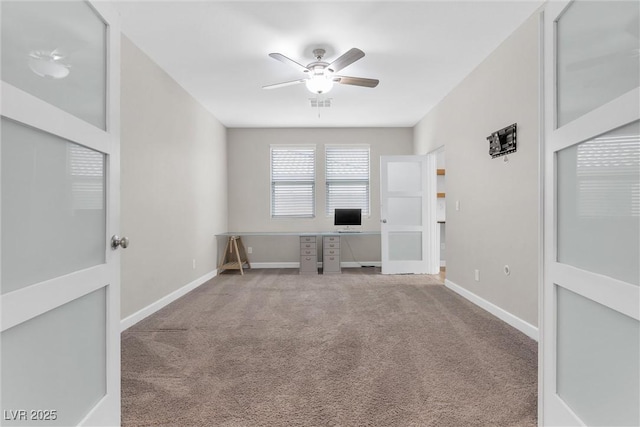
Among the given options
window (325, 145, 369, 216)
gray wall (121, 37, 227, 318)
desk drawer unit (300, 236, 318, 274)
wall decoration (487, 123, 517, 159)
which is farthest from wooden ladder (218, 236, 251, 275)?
wall decoration (487, 123, 517, 159)

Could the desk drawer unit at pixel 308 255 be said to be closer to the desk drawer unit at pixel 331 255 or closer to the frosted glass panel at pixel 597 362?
the desk drawer unit at pixel 331 255

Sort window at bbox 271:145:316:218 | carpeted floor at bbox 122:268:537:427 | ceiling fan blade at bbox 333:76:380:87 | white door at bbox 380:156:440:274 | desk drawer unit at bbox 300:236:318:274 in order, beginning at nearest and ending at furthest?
carpeted floor at bbox 122:268:537:427, ceiling fan blade at bbox 333:76:380:87, white door at bbox 380:156:440:274, desk drawer unit at bbox 300:236:318:274, window at bbox 271:145:316:218

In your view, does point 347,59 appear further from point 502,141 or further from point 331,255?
point 331,255

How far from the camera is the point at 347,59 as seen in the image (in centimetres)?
296

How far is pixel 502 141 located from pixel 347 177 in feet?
11.5

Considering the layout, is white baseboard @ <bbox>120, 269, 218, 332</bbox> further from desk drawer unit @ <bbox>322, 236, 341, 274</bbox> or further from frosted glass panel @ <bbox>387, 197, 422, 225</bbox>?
frosted glass panel @ <bbox>387, 197, 422, 225</bbox>

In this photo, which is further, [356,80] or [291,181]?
[291,181]

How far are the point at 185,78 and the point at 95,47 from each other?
2.85m

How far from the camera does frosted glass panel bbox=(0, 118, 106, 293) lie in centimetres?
92

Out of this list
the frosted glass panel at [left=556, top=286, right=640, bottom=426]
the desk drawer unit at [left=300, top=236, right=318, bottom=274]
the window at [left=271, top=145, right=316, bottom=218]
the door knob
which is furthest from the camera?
the window at [left=271, top=145, right=316, bottom=218]

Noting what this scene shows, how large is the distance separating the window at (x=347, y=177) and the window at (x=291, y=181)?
35cm

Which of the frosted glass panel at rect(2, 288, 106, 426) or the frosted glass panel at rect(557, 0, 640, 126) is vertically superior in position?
the frosted glass panel at rect(557, 0, 640, 126)

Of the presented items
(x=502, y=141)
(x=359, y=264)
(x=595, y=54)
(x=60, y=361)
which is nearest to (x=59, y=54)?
(x=60, y=361)

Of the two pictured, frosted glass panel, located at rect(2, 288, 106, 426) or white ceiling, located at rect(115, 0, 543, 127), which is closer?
frosted glass panel, located at rect(2, 288, 106, 426)
